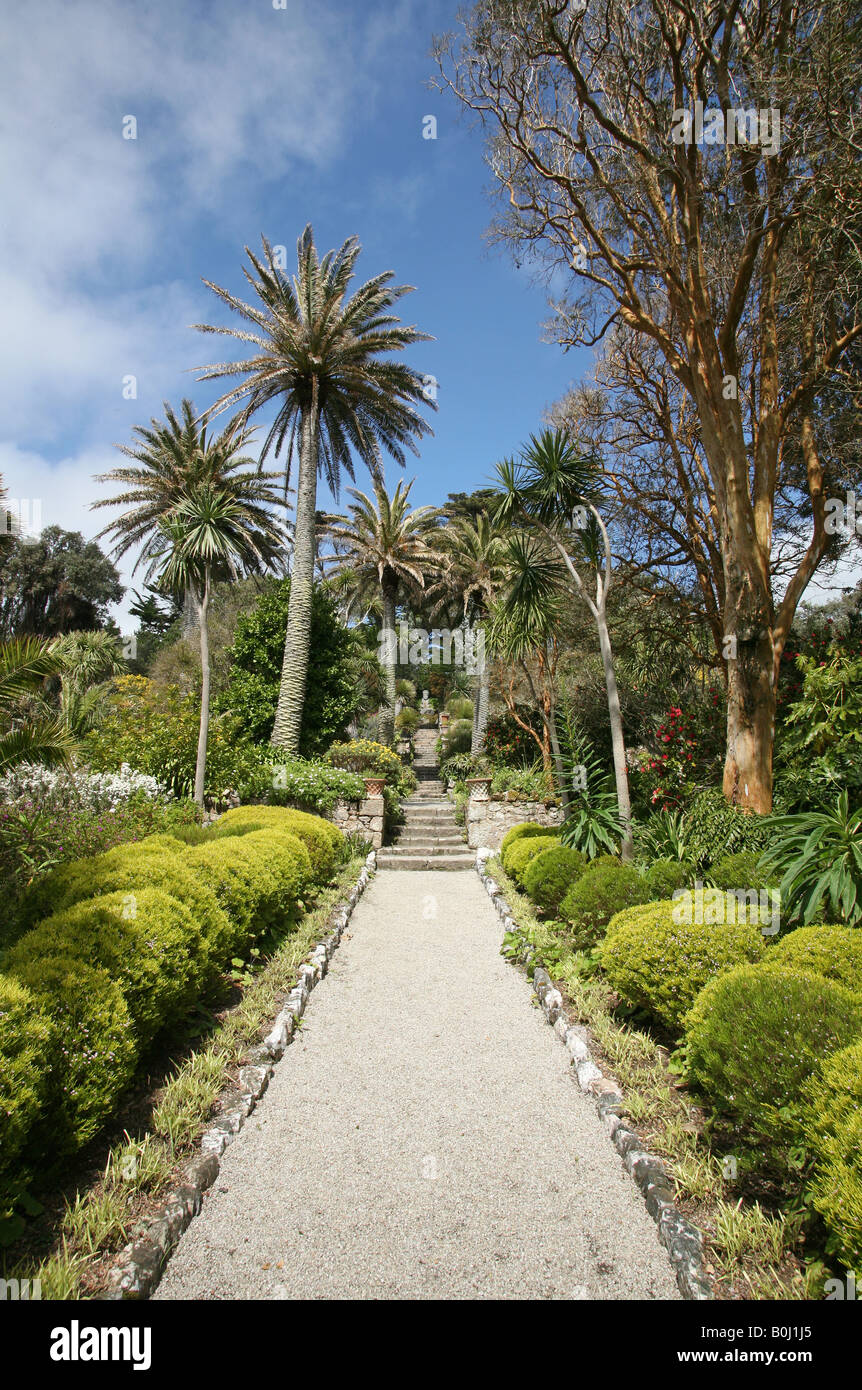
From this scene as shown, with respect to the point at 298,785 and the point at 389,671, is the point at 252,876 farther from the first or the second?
the point at 389,671

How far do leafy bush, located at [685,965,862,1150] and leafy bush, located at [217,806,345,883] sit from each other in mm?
5180

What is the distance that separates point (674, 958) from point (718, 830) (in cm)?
290

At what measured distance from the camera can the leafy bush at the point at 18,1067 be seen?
208cm

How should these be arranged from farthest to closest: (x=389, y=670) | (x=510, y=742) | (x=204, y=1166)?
(x=389, y=670) < (x=510, y=742) < (x=204, y=1166)

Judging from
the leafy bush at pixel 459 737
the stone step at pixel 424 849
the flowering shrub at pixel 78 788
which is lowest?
the stone step at pixel 424 849

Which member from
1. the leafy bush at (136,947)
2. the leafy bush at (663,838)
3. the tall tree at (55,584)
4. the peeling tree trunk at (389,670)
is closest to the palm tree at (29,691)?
the leafy bush at (136,947)

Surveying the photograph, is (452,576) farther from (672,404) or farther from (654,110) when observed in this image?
(654,110)

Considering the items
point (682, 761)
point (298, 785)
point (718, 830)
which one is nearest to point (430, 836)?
point (298, 785)

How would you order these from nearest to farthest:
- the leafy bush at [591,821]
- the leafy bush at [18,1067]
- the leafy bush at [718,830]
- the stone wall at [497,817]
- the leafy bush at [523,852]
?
the leafy bush at [18,1067]
the leafy bush at [718,830]
the leafy bush at [591,821]
the leafy bush at [523,852]
the stone wall at [497,817]

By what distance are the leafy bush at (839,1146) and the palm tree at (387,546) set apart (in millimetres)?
16937

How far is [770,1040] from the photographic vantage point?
2471 mm

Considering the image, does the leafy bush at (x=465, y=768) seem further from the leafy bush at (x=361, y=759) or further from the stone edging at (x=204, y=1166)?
→ the stone edging at (x=204, y=1166)
